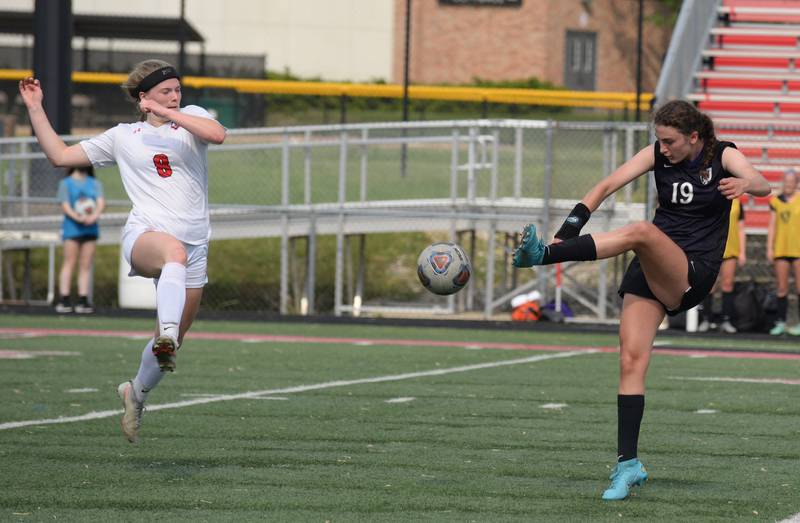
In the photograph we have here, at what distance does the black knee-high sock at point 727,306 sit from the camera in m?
17.3

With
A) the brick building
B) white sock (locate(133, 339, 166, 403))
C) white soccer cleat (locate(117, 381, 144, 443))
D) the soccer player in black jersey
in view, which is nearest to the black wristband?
the soccer player in black jersey

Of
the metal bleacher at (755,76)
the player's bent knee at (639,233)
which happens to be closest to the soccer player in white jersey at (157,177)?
the player's bent knee at (639,233)

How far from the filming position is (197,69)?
3819cm

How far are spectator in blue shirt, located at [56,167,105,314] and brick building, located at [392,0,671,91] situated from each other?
1003 inches

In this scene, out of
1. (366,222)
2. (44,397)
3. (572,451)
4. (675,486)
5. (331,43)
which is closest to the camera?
(675,486)

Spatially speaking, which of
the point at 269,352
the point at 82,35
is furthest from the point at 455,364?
the point at 82,35

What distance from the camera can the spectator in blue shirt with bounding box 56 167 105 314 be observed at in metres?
18.0

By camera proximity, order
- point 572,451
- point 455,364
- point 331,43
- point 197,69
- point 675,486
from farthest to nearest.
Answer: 1. point 331,43
2. point 197,69
3. point 455,364
4. point 572,451
5. point 675,486

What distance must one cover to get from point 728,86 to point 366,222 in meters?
6.69

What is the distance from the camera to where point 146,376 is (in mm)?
7555

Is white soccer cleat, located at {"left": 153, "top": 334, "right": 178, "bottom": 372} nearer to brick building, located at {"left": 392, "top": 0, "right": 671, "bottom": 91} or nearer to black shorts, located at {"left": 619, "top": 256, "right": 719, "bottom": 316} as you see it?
black shorts, located at {"left": 619, "top": 256, "right": 719, "bottom": 316}

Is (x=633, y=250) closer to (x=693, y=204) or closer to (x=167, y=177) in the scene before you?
(x=693, y=204)

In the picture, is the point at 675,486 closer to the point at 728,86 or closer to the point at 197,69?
the point at 728,86

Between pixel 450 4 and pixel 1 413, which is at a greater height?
pixel 450 4
